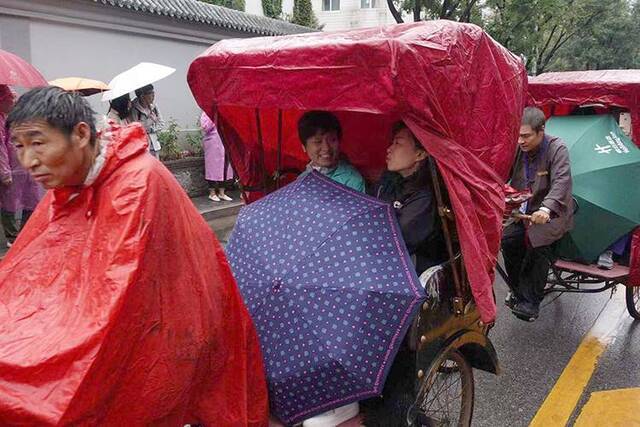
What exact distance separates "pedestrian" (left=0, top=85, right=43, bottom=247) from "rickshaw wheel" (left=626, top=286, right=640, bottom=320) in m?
5.81

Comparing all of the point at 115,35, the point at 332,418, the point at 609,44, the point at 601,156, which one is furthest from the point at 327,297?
the point at 609,44

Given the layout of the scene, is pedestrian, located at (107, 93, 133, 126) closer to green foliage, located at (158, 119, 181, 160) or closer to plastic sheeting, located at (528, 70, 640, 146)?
green foliage, located at (158, 119, 181, 160)

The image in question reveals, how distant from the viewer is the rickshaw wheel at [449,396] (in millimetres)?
2564

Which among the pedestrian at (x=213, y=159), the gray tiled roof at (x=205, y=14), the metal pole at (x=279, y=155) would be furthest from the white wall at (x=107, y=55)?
the metal pole at (x=279, y=155)

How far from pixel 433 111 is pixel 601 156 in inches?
113

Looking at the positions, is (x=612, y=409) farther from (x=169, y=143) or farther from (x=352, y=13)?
(x=352, y=13)

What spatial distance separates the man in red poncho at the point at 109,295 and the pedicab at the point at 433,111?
1.42ft

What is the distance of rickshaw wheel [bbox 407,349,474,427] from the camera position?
8.41 feet

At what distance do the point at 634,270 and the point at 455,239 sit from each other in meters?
2.49

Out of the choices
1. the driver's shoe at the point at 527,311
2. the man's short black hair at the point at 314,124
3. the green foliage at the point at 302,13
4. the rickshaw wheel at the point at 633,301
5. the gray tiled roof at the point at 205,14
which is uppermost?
the green foliage at the point at 302,13

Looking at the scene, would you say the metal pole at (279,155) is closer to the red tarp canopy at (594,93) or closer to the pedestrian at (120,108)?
the red tarp canopy at (594,93)

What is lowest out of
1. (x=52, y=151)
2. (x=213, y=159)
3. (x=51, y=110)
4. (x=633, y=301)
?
(x=633, y=301)

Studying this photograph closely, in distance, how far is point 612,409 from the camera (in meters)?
3.38

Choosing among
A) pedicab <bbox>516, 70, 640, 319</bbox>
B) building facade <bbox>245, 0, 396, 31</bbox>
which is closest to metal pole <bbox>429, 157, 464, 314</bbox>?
pedicab <bbox>516, 70, 640, 319</bbox>
